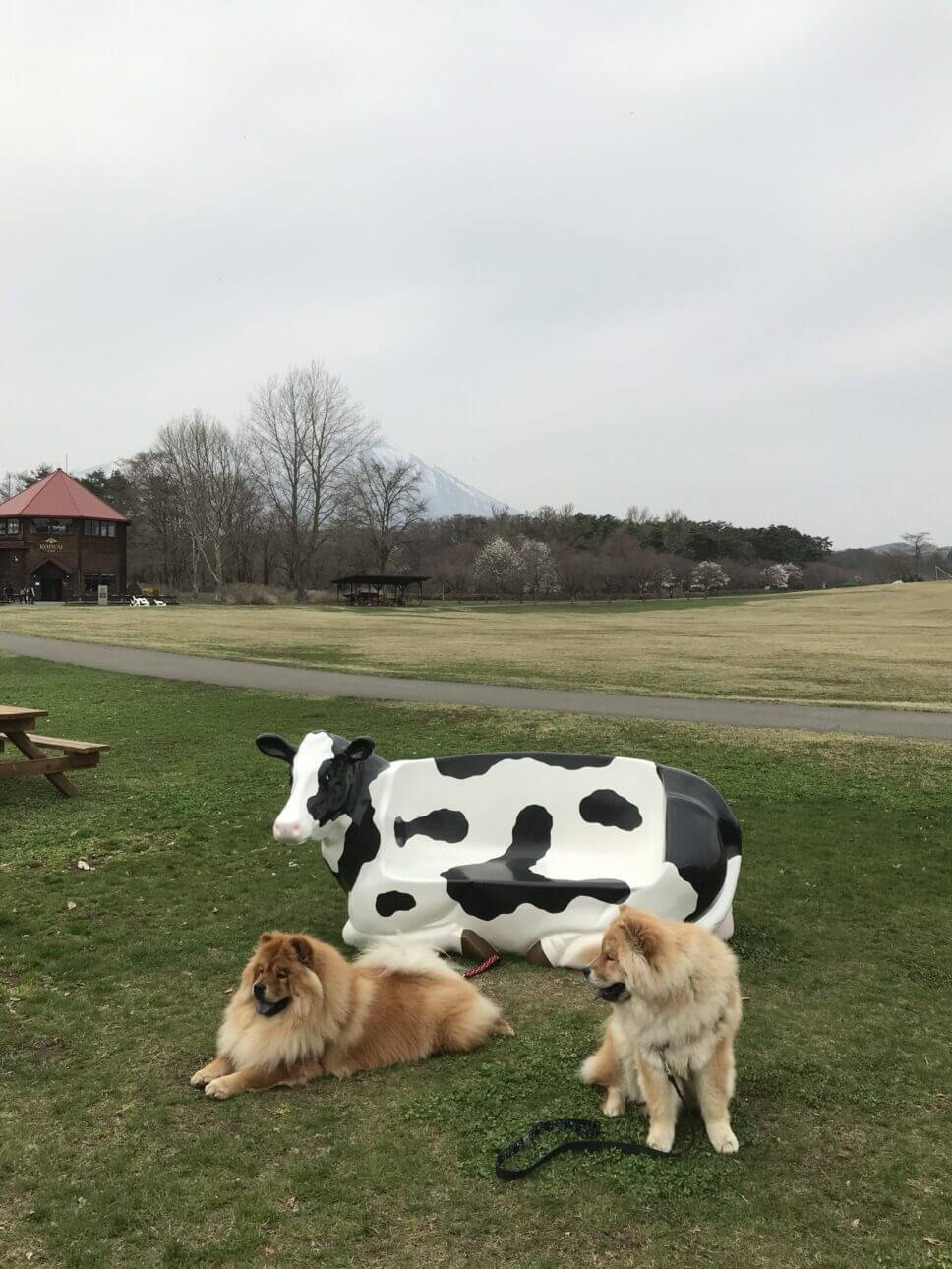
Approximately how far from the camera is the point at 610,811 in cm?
562

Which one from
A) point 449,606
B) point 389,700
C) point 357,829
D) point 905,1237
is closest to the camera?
point 905,1237

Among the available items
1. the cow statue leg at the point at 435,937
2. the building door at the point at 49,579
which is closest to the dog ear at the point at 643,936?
the cow statue leg at the point at 435,937

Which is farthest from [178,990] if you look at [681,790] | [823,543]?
[823,543]

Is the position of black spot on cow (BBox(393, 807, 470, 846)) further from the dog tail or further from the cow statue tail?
the cow statue tail

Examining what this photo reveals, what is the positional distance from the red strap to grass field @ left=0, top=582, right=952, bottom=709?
1393 centimetres

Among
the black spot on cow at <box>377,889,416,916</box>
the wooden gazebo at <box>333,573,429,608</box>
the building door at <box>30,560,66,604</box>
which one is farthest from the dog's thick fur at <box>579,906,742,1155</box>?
the building door at <box>30,560,66,604</box>

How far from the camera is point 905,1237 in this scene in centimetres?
302

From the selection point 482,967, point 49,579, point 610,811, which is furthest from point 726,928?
point 49,579

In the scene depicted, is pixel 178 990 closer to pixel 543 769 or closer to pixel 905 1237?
pixel 543 769

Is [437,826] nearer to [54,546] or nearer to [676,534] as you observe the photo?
[54,546]

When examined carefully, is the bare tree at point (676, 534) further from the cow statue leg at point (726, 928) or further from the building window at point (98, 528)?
the cow statue leg at point (726, 928)

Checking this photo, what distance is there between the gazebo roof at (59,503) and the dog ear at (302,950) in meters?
73.8

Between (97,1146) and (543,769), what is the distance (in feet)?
10.8

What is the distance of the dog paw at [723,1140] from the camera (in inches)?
138
